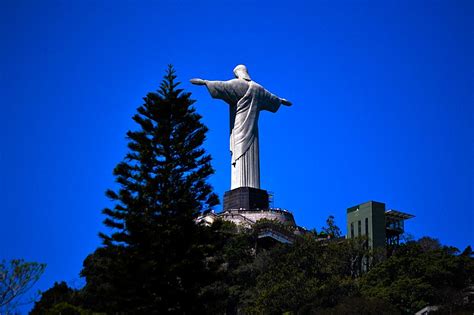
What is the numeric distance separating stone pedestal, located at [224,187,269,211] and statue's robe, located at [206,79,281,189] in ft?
1.89

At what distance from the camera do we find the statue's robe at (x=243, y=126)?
1834 inches

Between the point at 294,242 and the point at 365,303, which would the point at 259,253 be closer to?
the point at 294,242

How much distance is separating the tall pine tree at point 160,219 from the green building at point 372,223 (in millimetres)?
16217

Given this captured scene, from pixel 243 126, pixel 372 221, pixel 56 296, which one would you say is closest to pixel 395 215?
pixel 372 221

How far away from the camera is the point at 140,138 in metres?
25.8

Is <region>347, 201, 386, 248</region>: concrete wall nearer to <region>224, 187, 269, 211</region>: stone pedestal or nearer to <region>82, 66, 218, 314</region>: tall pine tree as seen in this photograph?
<region>224, 187, 269, 211</region>: stone pedestal

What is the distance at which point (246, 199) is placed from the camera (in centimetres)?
4553

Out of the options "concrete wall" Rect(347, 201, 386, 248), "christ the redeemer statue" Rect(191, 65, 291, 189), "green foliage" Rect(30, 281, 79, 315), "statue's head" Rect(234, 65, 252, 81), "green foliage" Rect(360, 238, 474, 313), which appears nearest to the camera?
"green foliage" Rect(360, 238, 474, 313)

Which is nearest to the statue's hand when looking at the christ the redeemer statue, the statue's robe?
the christ the redeemer statue

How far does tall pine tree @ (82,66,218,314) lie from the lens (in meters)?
23.3

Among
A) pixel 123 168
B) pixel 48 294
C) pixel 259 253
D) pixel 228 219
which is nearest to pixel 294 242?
pixel 259 253

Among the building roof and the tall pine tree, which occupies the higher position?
the building roof

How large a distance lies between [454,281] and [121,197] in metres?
16.0

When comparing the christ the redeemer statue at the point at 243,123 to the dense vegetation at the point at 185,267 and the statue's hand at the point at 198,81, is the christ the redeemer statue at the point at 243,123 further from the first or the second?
the dense vegetation at the point at 185,267
